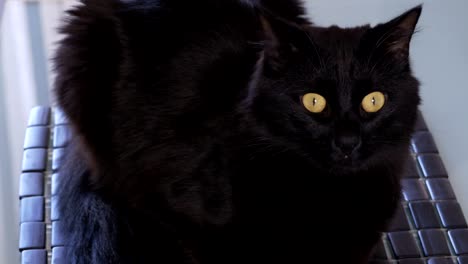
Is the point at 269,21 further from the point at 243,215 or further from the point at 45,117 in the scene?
the point at 45,117

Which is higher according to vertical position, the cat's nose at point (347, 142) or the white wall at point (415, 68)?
the white wall at point (415, 68)

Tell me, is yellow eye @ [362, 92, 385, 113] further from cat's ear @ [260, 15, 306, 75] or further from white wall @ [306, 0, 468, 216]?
white wall @ [306, 0, 468, 216]

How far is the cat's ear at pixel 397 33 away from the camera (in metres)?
1.10

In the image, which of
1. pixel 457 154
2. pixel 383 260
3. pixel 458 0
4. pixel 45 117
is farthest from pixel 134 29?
pixel 458 0

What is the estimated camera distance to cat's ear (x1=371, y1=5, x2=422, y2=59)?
1.10m

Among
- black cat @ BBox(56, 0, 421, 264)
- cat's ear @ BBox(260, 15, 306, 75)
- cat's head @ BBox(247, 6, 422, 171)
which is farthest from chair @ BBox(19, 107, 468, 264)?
cat's ear @ BBox(260, 15, 306, 75)

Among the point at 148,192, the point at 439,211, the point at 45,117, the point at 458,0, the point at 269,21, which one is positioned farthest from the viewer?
the point at 458,0

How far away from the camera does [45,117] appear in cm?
167

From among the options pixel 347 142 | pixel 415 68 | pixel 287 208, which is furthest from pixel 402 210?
pixel 415 68

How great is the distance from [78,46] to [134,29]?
0.12 m

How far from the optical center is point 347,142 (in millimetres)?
1082

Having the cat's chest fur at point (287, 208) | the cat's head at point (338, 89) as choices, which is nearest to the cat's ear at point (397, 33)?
the cat's head at point (338, 89)

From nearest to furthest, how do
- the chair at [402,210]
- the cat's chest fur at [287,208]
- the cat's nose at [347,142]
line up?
the cat's nose at [347,142]
the cat's chest fur at [287,208]
the chair at [402,210]

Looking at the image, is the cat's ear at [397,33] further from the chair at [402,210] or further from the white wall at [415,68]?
the white wall at [415,68]
